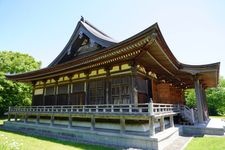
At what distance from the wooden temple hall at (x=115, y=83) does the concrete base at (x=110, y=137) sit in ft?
1.50

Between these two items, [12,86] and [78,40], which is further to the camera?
[12,86]

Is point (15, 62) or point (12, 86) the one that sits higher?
point (15, 62)

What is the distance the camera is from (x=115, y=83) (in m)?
13.4

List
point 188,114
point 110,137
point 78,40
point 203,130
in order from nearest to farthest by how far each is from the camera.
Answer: point 110,137 → point 203,130 → point 188,114 → point 78,40

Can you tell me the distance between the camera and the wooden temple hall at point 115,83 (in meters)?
10.9

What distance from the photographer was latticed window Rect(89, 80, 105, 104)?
1422cm

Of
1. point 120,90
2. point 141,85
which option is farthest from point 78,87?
point 141,85

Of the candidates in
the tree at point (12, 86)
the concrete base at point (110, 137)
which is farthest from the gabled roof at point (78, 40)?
the tree at point (12, 86)

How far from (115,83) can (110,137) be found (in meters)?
3.90

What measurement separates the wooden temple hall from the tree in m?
12.6

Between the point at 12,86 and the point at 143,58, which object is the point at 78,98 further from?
the point at 12,86

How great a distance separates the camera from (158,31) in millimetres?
9203

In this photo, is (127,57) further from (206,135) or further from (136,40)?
(206,135)

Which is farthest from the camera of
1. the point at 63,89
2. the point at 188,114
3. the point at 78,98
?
the point at 63,89
